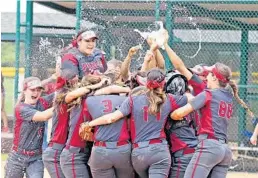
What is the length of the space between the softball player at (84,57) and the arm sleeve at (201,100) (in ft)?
3.99

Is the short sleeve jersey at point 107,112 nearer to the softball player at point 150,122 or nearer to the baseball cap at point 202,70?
the softball player at point 150,122

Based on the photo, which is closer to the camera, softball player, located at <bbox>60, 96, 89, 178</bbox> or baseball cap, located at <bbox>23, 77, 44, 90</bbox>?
softball player, located at <bbox>60, 96, 89, 178</bbox>

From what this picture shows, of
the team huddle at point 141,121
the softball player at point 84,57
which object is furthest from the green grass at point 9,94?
the team huddle at point 141,121

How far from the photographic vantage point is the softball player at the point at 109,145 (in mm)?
7387

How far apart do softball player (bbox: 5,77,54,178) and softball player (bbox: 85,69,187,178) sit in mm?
1427

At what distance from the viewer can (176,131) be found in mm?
7547

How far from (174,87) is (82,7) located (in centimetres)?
548

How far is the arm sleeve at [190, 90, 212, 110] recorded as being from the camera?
289 inches

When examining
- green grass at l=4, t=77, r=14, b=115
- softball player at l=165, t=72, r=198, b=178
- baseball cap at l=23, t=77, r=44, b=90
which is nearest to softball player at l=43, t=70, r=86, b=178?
baseball cap at l=23, t=77, r=44, b=90

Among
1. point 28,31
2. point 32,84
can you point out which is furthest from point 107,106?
point 28,31

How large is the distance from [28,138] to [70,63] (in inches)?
43.3

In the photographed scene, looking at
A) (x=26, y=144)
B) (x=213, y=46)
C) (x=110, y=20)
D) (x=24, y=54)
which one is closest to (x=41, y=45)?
(x=24, y=54)

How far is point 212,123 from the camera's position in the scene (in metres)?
7.50

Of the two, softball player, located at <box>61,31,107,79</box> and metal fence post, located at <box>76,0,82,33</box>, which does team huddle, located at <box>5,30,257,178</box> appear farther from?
metal fence post, located at <box>76,0,82,33</box>
